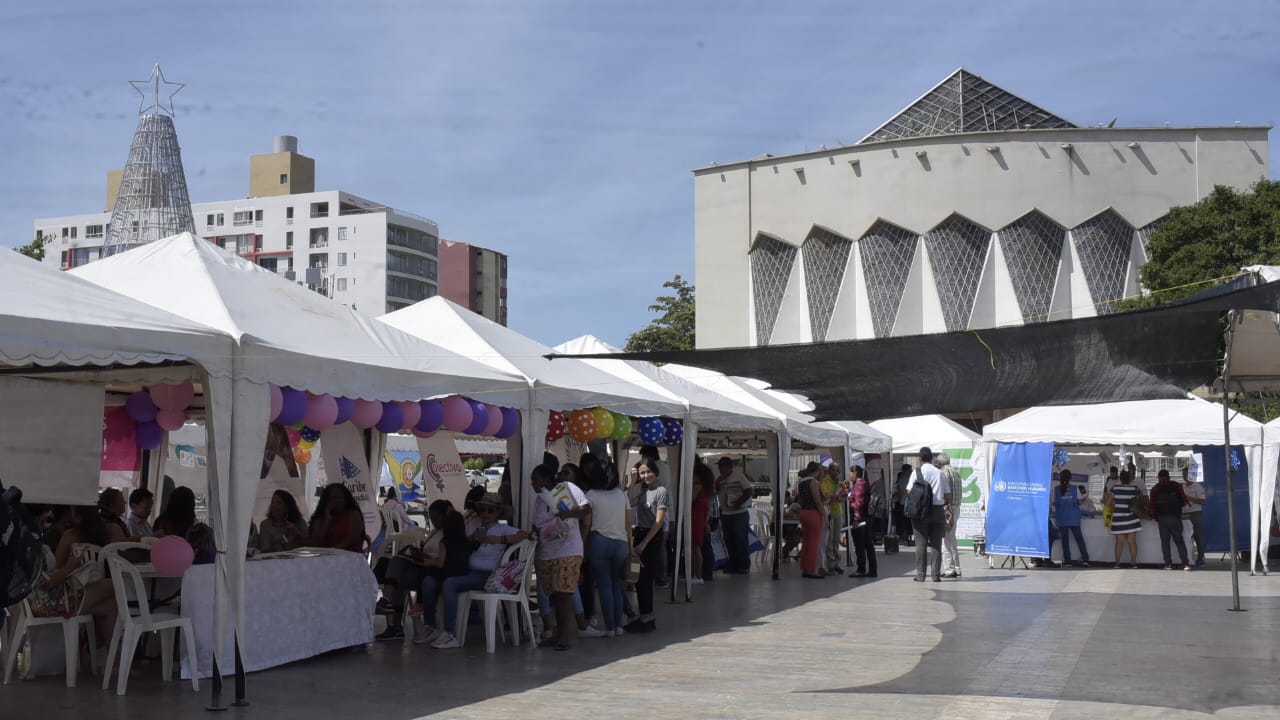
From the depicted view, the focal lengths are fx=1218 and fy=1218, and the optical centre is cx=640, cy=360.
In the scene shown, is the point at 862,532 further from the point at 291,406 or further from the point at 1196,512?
the point at 291,406

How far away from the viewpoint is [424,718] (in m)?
6.77

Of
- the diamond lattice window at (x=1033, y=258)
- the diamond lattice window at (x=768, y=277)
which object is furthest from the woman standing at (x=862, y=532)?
the diamond lattice window at (x=768, y=277)

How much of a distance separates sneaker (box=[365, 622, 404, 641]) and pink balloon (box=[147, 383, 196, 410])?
8.27 feet

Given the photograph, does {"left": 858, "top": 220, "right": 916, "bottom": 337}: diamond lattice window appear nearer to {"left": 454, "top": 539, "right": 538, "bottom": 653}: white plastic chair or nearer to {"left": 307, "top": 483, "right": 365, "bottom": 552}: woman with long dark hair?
{"left": 454, "top": 539, "right": 538, "bottom": 653}: white plastic chair

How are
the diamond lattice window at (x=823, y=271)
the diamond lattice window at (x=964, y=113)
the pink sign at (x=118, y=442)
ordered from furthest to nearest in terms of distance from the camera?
the diamond lattice window at (x=964, y=113)
the diamond lattice window at (x=823, y=271)
the pink sign at (x=118, y=442)

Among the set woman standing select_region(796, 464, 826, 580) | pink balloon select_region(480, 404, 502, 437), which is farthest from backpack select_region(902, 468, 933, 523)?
pink balloon select_region(480, 404, 502, 437)

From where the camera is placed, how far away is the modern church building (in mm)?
47500

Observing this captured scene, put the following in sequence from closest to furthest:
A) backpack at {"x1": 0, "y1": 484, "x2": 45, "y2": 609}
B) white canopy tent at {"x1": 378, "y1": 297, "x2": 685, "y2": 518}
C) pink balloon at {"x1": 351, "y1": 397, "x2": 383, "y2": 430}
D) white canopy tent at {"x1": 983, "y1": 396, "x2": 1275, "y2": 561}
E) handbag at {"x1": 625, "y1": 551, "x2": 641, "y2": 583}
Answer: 1. backpack at {"x1": 0, "y1": 484, "x2": 45, "y2": 609}
2. pink balloon at {"x1": 351, "y1": 397, "x2": 383, "y2": 430}
3. white canopy tent at {"x1": 378, "y1": 297, "x2": 685, "y2": 518}
4. handbag at {"x1": 625, "y1": 551, "x2": 641, "y2": 583}
5. white canopy tent at {"x1": 983, "y1": 396, "x2": 1275, "y2": 561}

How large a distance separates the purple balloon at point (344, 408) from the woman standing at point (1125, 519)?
1342 centimetres

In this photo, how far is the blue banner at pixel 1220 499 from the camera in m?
19.2

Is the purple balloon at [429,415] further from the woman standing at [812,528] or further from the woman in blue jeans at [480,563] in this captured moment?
the woman standing at [812,528]

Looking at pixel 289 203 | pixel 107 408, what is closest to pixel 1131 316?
pixel 107 408

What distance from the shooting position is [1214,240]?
35.9 meters

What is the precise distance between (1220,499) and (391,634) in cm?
1515
